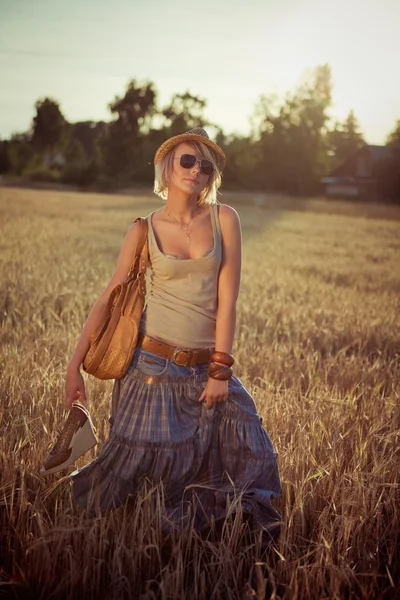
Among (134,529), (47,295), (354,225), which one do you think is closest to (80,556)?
(134,529)

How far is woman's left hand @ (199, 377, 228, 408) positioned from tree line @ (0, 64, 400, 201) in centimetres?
4604

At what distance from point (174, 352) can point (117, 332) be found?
0.24 metres

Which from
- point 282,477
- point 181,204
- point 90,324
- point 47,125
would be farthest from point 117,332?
point 47,125

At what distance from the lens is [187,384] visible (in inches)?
96.3

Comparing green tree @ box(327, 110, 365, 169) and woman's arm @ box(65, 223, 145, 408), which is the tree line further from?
woman's arm @ box(65, 223, 145, 408)

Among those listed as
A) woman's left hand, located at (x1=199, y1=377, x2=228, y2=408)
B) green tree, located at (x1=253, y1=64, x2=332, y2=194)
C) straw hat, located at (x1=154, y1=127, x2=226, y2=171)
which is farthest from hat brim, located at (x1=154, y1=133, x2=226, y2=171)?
green tree, located at (x1=253, y1=64, x2=332, y2=194)

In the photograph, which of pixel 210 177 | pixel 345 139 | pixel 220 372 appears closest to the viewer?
pixel 220 372

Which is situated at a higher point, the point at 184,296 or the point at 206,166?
the point at 206,166

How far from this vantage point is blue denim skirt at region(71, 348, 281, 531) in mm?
2340

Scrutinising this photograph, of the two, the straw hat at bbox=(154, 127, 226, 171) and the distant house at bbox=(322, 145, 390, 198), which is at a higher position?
the distant house at bbox=(322, 145, 390, 198)

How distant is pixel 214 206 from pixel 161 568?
4.57ft

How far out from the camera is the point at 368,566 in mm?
2143

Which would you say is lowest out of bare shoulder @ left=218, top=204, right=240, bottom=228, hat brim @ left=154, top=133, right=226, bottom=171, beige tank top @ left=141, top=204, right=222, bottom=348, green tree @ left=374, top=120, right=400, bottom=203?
beige tank top @ left=141, top=204, right=222, bottom=348

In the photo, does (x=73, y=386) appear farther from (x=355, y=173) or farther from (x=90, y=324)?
(x=355, y=173)
